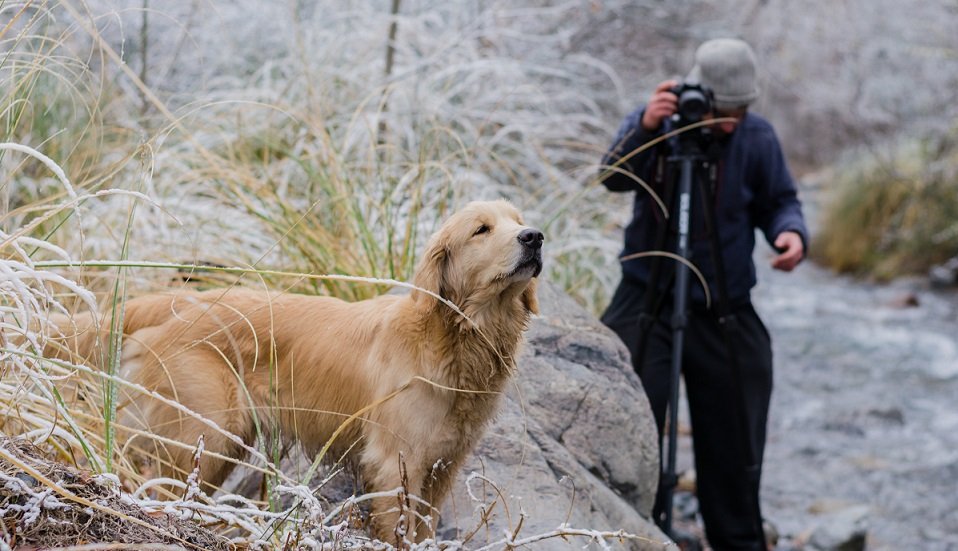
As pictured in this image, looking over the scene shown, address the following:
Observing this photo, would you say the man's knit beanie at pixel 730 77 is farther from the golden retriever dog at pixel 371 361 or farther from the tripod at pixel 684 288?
the golden retriever dog at pixel 371 361

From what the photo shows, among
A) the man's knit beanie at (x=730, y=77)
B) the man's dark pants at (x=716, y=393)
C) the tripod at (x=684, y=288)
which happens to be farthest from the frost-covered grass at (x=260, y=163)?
the man's knit beanie at (x=730, y=77)

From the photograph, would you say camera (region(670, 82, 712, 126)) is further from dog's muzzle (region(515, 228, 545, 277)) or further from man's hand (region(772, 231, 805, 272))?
dog's muzzle (region(515, 228, 545, 277))

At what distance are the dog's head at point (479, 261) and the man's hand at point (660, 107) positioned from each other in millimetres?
1415

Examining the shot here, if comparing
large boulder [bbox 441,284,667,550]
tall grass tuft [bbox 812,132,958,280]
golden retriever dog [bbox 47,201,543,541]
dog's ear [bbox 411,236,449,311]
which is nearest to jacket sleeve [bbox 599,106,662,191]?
large boulder [bbox 441,284,667,550]

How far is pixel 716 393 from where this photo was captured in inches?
166

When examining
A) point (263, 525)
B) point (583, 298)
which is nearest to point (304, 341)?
point (263, 525)

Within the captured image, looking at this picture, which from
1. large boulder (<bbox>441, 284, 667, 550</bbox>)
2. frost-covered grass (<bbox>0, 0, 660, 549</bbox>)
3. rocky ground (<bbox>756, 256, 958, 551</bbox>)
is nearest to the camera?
frost-covered grass (<bbox>0, 0, 660, 549</bbox>)

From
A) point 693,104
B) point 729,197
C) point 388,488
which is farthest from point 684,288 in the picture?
point 388,488

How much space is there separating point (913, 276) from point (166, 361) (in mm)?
10371

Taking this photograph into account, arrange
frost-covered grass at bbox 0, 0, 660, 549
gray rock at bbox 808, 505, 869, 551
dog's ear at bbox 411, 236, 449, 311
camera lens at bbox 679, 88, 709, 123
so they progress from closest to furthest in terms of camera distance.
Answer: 1. frost-covered grass at bbox 0, 0, 660, 549
2. dog's ear at bbox 411, 236, 449, 311
3. camera lens at bbox 679, 88, 709, 123
4. gray rock at bbox 808, 505, 869, 551

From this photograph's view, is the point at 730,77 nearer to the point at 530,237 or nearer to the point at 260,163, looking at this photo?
the point at 530,237

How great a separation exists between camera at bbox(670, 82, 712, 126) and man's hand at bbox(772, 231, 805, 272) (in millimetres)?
619

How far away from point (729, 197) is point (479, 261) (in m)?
1.82

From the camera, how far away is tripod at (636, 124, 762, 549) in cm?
384
